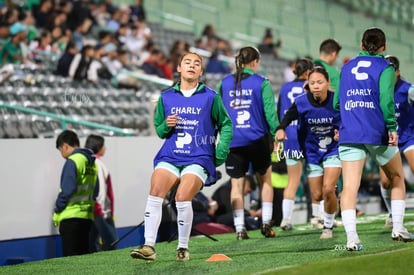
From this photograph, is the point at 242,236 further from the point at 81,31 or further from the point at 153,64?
the point at 81,31

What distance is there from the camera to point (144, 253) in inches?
381

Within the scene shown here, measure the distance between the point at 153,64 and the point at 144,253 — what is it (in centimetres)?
1297

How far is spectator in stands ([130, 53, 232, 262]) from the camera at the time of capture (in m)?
9.83

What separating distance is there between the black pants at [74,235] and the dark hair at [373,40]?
4.52m

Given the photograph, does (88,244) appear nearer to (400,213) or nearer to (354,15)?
(400,213)

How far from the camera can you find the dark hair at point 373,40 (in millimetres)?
10031

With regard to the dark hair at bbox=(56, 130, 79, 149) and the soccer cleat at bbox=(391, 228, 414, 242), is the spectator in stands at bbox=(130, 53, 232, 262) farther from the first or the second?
the dark hair at bbox=(56, 130, 79, 149)

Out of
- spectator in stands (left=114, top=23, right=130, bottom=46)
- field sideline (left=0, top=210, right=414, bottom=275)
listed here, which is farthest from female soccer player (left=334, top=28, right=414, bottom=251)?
spectator in stands (left=114, top=23, right=130, bottom=46)

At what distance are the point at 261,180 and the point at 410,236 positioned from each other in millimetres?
2755

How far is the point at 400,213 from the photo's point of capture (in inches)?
419

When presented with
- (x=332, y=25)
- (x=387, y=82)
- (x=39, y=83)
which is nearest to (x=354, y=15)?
(x=332, y=25)

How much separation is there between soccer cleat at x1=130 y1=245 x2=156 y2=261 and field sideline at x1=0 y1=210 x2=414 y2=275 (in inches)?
Result: 4.8

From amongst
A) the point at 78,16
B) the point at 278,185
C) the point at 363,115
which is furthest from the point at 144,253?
the point at 78,16

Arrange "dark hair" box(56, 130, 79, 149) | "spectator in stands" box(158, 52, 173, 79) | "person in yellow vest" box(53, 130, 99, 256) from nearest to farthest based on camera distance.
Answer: "person in yellow vest" box(53, 130, 99, 256) → "dark hair" box(56, 130, 79, 149) → "spectator in stands" box(158, 52, 173, 79)
